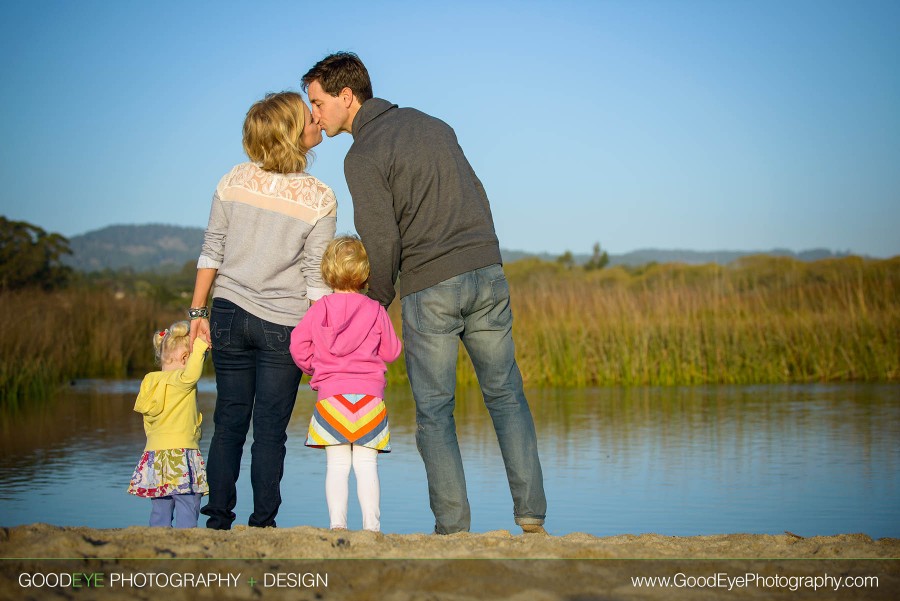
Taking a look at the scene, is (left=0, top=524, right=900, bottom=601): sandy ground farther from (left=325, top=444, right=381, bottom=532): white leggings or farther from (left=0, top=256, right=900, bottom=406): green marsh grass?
(left=0, top=256, right=900, bottom=406): green marsh grass

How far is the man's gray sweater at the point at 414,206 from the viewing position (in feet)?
11.9

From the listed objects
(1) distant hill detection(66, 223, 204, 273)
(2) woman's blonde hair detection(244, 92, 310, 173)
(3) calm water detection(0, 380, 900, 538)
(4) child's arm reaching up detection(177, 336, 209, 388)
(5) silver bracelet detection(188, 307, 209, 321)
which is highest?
(1) distant hill detection(66, 223, 204, 273)

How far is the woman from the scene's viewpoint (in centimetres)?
374

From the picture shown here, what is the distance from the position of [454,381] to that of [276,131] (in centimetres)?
111

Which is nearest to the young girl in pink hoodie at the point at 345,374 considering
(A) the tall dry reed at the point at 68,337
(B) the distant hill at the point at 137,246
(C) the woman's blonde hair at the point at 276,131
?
(C) the woman's blonde hair at the point at 276,131

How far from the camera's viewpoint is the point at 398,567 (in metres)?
2.69

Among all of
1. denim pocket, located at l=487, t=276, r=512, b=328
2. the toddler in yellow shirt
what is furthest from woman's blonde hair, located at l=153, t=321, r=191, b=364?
denim pocket, located at l=487, t=276, r=512, b=328

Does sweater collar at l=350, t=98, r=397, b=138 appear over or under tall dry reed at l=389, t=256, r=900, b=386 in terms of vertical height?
over

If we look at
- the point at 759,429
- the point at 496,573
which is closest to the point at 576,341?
the point at 759,429

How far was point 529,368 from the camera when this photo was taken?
11.5m

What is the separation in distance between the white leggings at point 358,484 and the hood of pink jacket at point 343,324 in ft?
1.15

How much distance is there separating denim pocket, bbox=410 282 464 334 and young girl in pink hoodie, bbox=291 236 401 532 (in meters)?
0.12

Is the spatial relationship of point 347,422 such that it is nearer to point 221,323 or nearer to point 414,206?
point 221,323

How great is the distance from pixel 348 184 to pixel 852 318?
28.9ft
